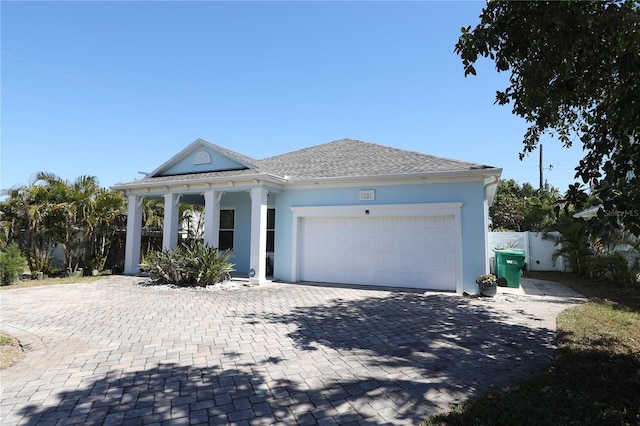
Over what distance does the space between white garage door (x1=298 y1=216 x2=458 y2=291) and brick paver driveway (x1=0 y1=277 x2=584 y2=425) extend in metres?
1.96

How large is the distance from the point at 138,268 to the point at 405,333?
12553 millimetres

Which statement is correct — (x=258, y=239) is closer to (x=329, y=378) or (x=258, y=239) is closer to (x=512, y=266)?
(x=329, y=378)

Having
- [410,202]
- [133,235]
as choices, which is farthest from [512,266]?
[133,235]

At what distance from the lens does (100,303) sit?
8.22 m

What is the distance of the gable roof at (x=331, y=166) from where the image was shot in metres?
10.6

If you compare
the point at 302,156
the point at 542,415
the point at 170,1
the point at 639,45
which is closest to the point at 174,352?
the point at 542,415

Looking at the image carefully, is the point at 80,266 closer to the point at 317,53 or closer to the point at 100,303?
the point at 100,303

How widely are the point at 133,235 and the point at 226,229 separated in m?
3.97

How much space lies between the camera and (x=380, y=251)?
11109mm

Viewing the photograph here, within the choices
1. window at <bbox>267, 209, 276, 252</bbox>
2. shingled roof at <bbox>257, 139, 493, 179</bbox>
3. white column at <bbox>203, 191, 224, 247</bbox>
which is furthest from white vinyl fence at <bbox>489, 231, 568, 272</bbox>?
white column at <bbox>203, 191, 224, 247</bbox>

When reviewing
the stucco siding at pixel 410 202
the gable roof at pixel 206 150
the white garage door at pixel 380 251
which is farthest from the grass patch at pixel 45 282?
the white garage door at pixel 380 251

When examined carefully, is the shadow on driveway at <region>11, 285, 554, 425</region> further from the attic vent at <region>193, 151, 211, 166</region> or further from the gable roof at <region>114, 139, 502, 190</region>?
the attic vent at <region>193, 151, 211, 166</region>

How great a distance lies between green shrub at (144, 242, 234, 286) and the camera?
10945 mm

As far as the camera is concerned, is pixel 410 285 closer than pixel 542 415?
No
